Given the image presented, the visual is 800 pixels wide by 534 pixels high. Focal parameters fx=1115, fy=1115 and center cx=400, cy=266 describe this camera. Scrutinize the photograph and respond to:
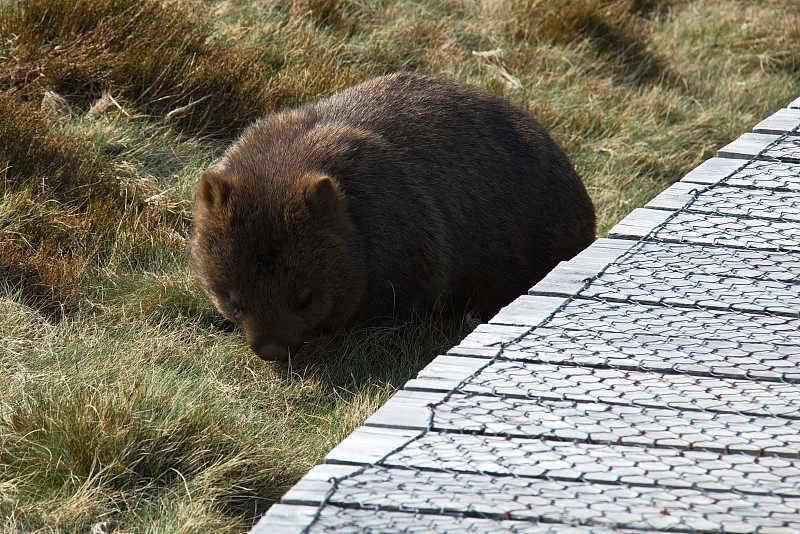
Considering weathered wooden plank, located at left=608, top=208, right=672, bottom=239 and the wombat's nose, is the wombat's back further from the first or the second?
weathered wooden plank, located at left=608, top=208, right=672, bottom=239

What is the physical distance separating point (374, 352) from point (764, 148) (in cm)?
188

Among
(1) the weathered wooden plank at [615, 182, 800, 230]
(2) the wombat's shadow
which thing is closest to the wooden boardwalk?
(1) the weathered wooden plank at [615, 182, 800, 230]

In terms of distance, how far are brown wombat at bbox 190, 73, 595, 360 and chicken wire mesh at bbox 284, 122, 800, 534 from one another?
1.18 m

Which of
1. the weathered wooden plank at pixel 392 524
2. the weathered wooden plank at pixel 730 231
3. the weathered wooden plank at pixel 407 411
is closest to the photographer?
the weathered wooden plank at pixel 392 524

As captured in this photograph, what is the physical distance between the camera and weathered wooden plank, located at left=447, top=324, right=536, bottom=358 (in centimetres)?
287

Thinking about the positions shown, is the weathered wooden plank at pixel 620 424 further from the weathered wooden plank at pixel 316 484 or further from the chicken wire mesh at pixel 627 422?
the weathered wooden plank at pixel 316 484

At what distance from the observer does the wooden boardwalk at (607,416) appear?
2148 mm

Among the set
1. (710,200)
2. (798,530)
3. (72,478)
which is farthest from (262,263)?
(798,530)

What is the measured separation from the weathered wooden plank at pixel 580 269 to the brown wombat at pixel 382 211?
101 cm

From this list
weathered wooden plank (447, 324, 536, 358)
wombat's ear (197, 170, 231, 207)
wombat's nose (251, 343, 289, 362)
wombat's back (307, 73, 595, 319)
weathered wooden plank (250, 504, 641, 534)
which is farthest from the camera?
wombat's back (307, 73, 595, 319)

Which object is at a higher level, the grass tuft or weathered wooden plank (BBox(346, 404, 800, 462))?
the grass tuft

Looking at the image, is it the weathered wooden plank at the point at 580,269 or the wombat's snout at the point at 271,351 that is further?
the wombat's snout at the point at 271,351

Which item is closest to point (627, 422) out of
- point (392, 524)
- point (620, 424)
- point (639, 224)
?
point (620, 424)

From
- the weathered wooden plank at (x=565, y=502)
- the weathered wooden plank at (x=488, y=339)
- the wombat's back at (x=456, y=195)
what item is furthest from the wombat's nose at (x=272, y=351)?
the weathered wooden plank at (x=565, y=502)
